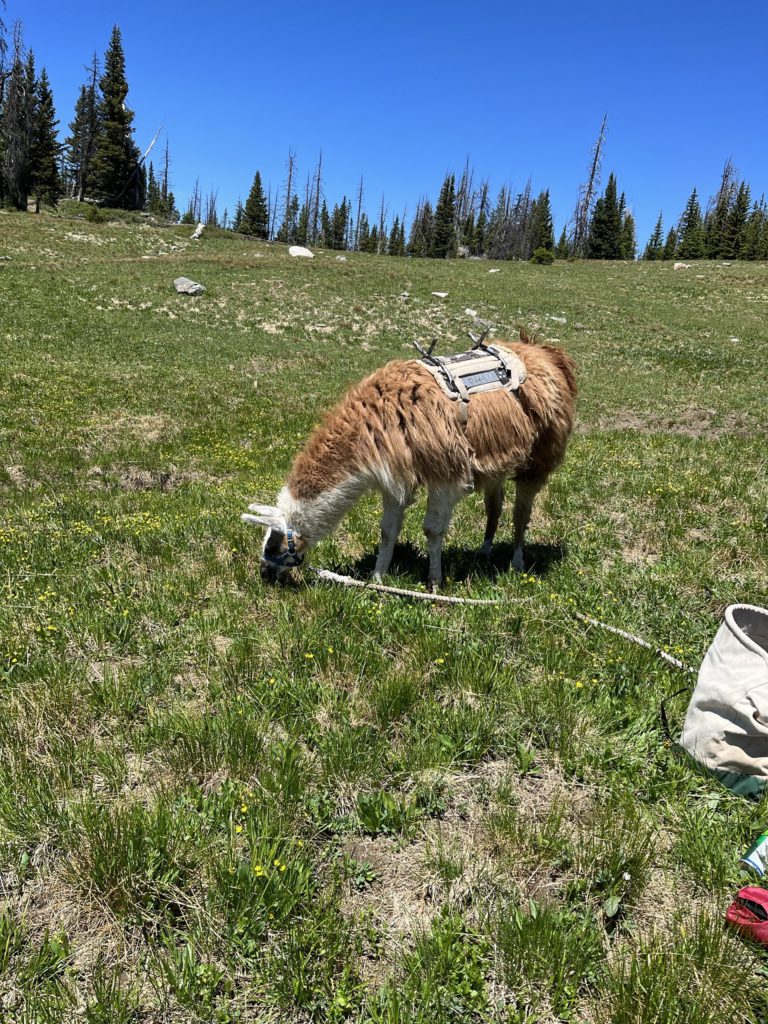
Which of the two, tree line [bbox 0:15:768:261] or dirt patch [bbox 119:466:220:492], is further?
tree line [bbox 0:15:768:261]

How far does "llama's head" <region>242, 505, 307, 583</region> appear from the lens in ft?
18.3

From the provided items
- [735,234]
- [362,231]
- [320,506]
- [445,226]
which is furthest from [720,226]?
[320,506]

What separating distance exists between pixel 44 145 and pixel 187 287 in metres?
50.9

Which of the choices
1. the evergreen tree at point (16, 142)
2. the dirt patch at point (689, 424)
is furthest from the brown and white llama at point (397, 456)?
the evergreen tree at point (16, 142)

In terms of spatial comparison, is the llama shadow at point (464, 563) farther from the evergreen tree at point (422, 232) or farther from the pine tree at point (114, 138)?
the evergreen tree at point (422, 232)

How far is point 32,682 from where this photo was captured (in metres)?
3.91

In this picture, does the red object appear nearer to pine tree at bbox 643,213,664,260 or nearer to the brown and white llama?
the brown and white llama

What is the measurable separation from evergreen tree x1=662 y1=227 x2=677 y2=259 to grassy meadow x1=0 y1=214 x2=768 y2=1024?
107 metres

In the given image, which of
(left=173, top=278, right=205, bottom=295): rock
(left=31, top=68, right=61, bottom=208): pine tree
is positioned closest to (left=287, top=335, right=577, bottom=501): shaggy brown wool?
(left=173, top=278, right=205, bottom=295): rock

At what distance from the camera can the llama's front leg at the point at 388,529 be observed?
582cm

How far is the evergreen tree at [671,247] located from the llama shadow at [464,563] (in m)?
106

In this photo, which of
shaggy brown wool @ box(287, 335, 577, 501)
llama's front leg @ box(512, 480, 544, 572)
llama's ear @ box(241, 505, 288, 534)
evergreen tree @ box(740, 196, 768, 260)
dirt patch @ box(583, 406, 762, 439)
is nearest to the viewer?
shaggy brown wool @ box(287, 335, 577, 501)

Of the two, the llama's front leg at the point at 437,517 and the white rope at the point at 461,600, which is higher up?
the llama's front leg at the point at 437,517

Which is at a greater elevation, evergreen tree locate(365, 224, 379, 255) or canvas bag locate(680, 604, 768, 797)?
evergreen tree locate(365, 224, 379, 255)
